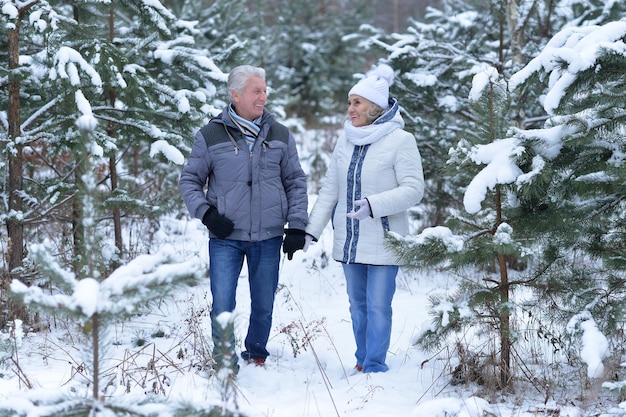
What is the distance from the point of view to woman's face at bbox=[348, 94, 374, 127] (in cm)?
447

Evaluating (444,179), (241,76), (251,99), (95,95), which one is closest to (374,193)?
(251,99)

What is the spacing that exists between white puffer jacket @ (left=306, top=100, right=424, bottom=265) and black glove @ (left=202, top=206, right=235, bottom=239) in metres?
0.60

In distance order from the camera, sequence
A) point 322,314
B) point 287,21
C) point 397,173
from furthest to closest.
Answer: point 287,21
point 322,314
point 397,173

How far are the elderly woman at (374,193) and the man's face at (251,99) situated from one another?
2.07 feet

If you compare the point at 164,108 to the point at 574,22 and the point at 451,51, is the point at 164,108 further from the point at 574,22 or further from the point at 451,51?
the point at 574,22

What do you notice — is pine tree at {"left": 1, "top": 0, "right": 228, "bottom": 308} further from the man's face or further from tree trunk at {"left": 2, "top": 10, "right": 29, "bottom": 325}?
the man's face

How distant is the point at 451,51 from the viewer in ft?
25.6

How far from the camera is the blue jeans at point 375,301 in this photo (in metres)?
4.41

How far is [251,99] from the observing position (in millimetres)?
4512

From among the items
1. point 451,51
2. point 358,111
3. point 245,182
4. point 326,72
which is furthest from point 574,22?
point 326,72

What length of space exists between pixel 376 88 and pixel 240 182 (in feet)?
3.75

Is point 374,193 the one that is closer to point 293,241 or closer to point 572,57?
point 293,241

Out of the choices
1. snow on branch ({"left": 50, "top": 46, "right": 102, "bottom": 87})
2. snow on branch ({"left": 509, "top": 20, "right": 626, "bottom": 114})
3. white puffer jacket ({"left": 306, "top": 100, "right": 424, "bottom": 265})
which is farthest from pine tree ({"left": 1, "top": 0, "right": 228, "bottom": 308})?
snow on branch ({"left": 509, "top": 20, "right": 626, "bottom": 114})

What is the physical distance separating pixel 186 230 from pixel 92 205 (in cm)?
730
